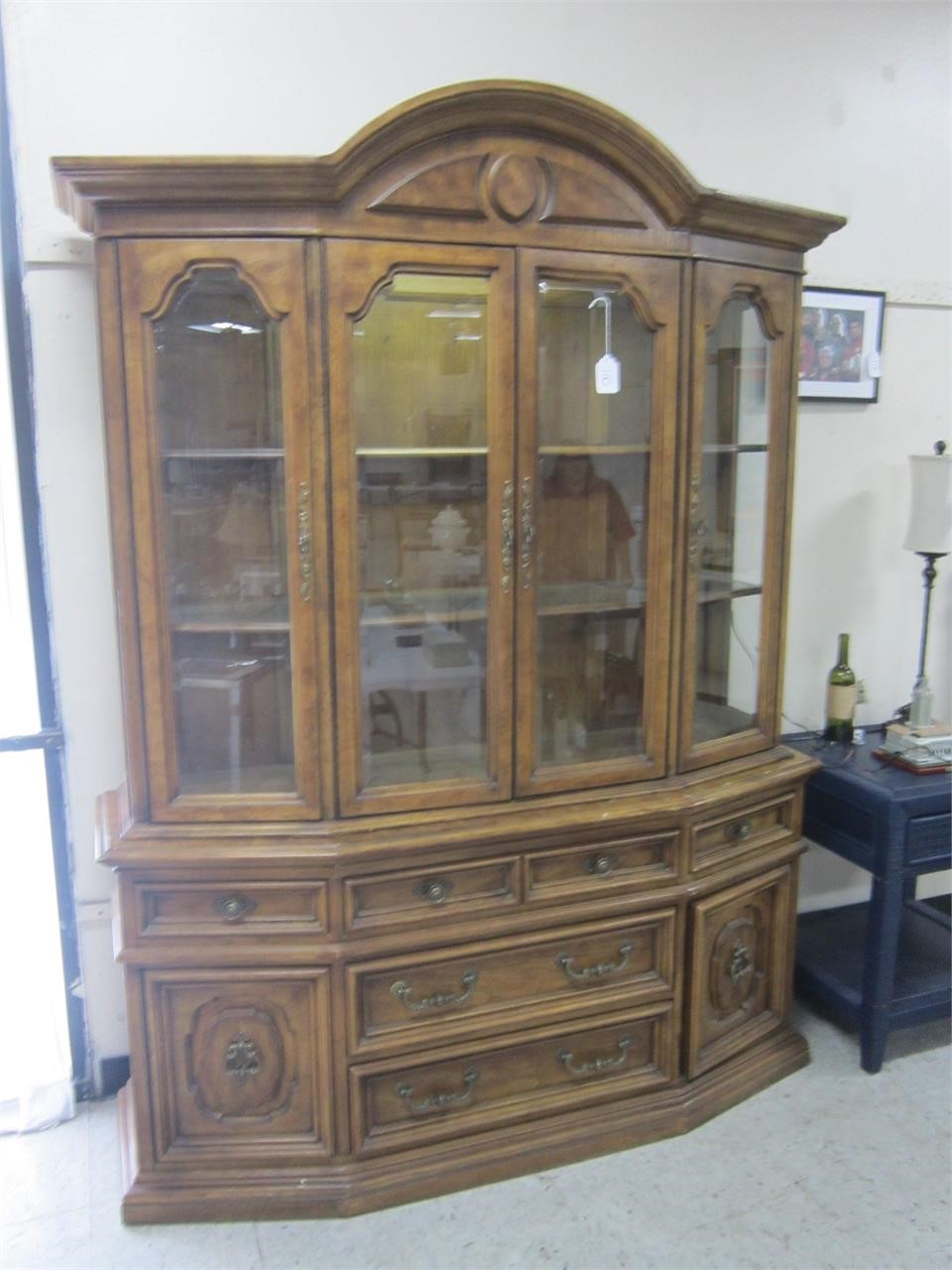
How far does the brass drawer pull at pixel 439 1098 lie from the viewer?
6.37ft

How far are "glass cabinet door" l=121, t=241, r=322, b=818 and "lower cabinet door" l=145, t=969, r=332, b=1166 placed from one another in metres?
0.36

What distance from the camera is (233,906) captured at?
1806 mm

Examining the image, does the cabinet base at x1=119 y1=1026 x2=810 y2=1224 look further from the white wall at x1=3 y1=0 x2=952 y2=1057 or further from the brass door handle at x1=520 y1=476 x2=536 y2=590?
the brass door handle at x1=520 y1=476 x2=536 y2=590

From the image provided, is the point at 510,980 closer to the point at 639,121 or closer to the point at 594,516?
the point at 594,516

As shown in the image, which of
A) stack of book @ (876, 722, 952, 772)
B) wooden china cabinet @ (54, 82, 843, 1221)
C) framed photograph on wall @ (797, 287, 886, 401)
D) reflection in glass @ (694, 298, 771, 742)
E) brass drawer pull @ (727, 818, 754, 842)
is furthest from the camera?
framed photograph on wall @ (797, 287, 886, 401)

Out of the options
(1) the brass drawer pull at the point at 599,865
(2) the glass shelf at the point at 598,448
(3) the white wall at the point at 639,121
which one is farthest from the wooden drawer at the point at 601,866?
(3) the white wall at the point at 639,121

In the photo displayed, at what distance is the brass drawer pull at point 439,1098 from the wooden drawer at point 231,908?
0.41 m

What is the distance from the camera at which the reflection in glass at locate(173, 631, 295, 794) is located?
1.83m

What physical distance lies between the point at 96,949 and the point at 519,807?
1104 mm

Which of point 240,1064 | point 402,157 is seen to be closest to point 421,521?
point 402,157

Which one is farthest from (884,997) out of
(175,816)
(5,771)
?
(5,771)

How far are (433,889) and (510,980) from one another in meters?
0.29

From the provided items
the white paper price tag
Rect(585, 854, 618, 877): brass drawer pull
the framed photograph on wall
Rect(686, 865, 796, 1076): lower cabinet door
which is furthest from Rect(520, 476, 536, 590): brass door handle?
the framed photograph on wall

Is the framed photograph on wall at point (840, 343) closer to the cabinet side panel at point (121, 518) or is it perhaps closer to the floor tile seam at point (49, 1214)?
the cabinet side panel at point (121, 518)
